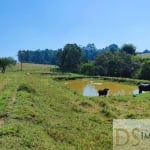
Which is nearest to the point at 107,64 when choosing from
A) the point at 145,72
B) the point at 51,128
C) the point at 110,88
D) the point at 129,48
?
the point at 145,72

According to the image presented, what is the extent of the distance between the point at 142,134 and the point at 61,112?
4.86m

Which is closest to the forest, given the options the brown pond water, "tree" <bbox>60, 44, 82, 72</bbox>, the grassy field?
"tree" <bbox>60, 44, 82, 72</bbox>

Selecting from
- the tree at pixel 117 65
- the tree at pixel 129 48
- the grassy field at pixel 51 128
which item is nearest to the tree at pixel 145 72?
the tree at pixel 117 65

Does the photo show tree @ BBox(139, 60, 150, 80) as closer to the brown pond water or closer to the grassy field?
the brown pond water

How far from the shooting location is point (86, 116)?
1562cm

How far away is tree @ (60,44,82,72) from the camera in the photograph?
8950cm

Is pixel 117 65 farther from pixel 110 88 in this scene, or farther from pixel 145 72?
pixel 110 88

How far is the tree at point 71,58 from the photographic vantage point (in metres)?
89.5

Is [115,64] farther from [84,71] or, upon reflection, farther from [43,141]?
[43,141]

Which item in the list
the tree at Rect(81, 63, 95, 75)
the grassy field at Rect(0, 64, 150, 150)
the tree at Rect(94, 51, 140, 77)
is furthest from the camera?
the tree at Rect(81, 63, 95, 75)

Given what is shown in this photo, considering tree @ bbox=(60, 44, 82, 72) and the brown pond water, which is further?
tree @ bbox=(60, 44, 82, 72)

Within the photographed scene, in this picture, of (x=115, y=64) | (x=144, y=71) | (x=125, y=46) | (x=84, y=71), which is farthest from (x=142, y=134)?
(x=125, y=46)

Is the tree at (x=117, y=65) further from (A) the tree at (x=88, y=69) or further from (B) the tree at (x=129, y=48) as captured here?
(B) the tree at (x=129, y=48)

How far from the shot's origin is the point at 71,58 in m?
89.6
